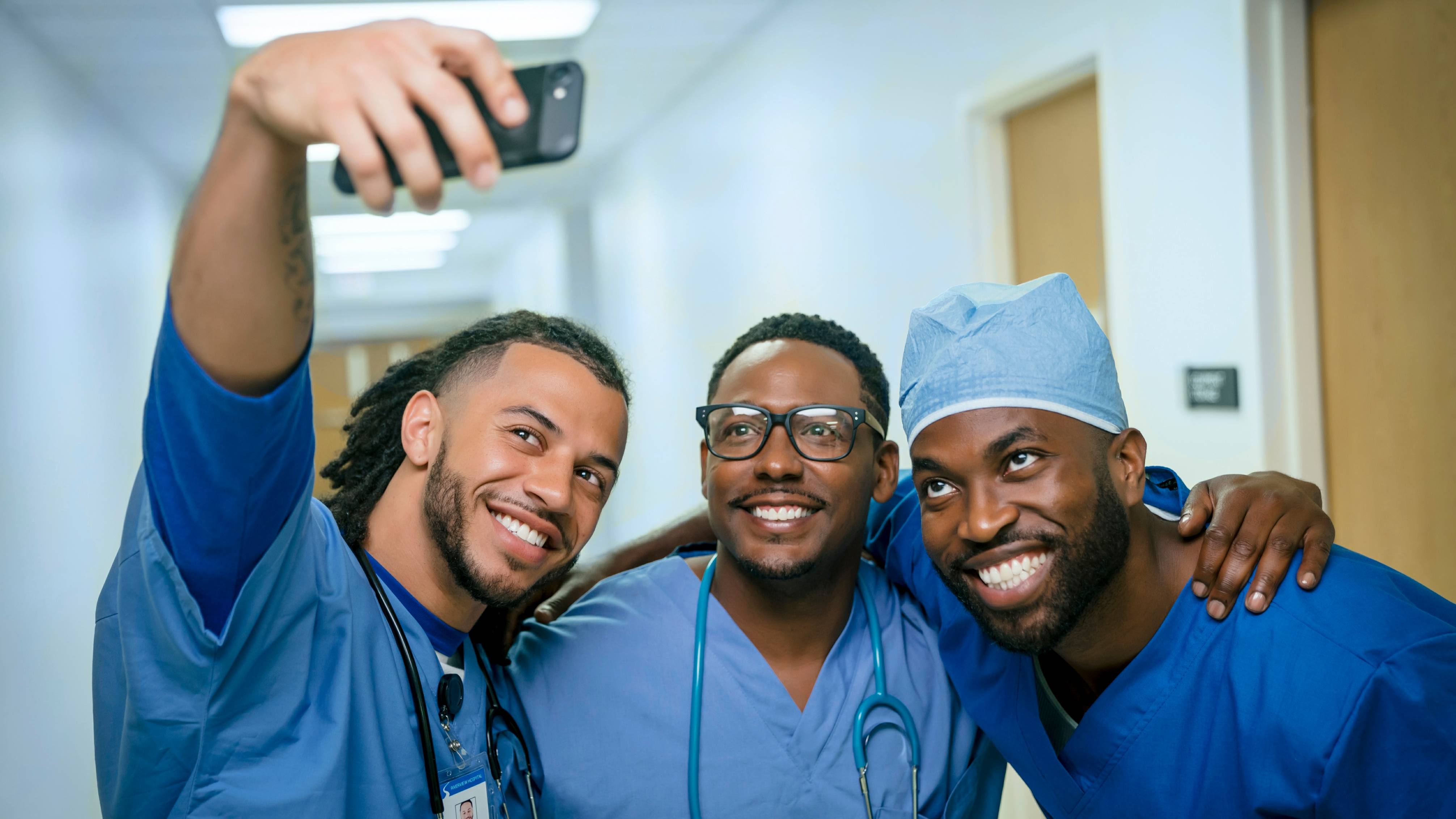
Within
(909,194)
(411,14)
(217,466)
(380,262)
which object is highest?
(411,14)

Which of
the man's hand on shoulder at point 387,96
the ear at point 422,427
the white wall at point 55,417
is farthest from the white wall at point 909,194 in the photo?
the white wall at point 55,417

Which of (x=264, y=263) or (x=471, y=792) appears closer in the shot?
(x=264, y=263)

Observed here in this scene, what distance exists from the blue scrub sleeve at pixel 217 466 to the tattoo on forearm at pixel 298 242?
0.05m

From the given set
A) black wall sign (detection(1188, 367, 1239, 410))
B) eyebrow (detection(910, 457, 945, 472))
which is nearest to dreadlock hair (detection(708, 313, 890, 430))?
eyebrow (detection(910, 457, 945, 472))

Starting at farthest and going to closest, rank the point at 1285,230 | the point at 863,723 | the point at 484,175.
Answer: the point at 1285,230
the point at 863,723
the point at 484,175

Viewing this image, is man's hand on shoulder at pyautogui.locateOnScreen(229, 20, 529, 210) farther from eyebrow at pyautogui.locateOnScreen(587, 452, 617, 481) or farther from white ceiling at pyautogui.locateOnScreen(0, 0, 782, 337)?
white ceiling at pyautogui.locateOnScreen(0, 0, 782, 337)

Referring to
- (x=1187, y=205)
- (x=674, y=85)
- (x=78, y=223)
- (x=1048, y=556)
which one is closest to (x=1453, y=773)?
(x=1048, y=556)

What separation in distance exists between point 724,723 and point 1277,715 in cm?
74

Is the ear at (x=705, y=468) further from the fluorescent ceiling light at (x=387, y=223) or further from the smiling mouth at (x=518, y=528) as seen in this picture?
the fluorescent ceiling light at (x=387, y=223)

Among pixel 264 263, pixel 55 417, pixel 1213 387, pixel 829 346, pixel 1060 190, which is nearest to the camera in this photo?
pixel 264 263

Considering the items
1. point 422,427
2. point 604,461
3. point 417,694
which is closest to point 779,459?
point 604,461

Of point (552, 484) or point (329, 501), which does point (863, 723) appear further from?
point (329, 501)

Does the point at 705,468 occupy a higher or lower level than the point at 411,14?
lower

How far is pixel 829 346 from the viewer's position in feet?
5.36
